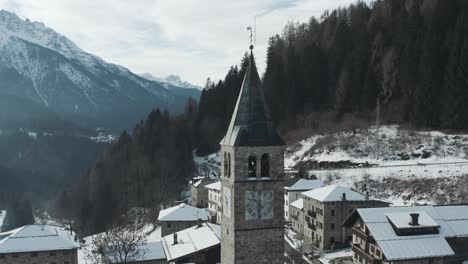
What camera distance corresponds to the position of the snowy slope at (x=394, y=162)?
175 ft

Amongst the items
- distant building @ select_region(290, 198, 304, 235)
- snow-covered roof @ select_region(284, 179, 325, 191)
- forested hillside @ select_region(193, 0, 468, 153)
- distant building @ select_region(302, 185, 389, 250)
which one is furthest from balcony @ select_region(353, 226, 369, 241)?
forested hillside @ select_region(193, 0, 468, 153)

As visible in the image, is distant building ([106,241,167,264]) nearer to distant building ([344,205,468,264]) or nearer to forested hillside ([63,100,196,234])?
distant building ([344,205,468,264])

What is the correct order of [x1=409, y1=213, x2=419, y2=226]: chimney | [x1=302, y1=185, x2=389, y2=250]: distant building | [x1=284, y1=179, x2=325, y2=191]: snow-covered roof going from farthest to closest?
1. [x1=284, y1=179, x2=325, y2=191]: snow-covered roof
2. [x1=302, y1=185, x2=389, y2=250]: distant building
3. [x1=409, y1=213, x2=419, y2=226]: chimney

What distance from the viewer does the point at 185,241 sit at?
4384cm

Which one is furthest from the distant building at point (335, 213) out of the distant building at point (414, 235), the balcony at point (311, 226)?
the distant building at point (414, 235)

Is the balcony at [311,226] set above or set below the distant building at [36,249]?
below

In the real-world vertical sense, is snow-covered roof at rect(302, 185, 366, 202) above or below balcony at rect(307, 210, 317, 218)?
above

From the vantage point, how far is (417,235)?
35156 millimetres

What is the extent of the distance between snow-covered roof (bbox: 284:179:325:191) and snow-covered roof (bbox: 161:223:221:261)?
2065 cm

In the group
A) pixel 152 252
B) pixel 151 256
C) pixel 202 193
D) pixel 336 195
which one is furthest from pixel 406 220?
pixel 202 193

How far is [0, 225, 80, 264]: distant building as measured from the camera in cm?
4122

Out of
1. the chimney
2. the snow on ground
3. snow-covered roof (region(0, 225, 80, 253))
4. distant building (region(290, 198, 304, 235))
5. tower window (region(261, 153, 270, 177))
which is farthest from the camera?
the snow on ground

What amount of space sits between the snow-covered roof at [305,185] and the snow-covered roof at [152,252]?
1027 inches

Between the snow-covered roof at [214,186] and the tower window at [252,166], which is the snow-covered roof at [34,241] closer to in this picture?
the tower window at [252,166]
